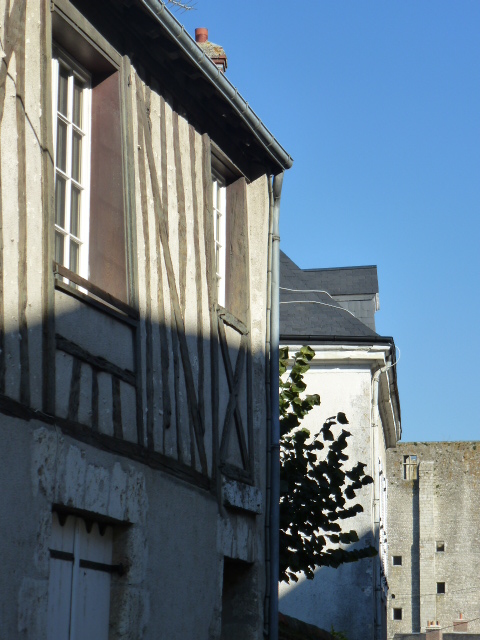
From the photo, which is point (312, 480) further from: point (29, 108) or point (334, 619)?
point (334, 619)

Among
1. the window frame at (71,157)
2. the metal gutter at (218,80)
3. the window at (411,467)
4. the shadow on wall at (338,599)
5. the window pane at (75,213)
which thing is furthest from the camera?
A: the window at (411,467)

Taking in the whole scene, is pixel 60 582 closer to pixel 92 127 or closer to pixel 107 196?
pixel 107 196

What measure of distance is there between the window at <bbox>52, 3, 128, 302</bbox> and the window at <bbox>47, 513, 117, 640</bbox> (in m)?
1.27

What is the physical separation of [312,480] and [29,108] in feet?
14.3

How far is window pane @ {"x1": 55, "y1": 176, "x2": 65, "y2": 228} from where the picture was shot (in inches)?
215

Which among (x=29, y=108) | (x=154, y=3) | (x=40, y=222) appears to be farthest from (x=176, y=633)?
(x=154, y=3)

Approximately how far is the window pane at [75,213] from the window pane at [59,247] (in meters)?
0.17

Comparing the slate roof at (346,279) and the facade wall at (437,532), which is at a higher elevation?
the slate roof at (346,279)

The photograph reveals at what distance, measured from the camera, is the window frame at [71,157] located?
5.49 meters

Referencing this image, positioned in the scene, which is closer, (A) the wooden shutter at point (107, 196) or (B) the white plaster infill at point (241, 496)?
(A) the wooden shutter at point (107, 196)

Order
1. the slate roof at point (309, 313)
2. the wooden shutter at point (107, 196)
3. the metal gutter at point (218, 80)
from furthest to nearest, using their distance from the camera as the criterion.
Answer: the slate roof at point (309, 313) → the metal gutter at point (218, 80) → the wooden shutter at point (107, 196)

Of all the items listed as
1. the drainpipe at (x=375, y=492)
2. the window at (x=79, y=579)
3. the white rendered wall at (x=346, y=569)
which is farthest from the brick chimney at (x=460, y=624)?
the window at (x=79, y=579)

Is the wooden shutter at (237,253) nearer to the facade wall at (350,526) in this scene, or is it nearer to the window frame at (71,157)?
the window frame at (71,157)

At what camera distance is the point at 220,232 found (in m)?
7.74
